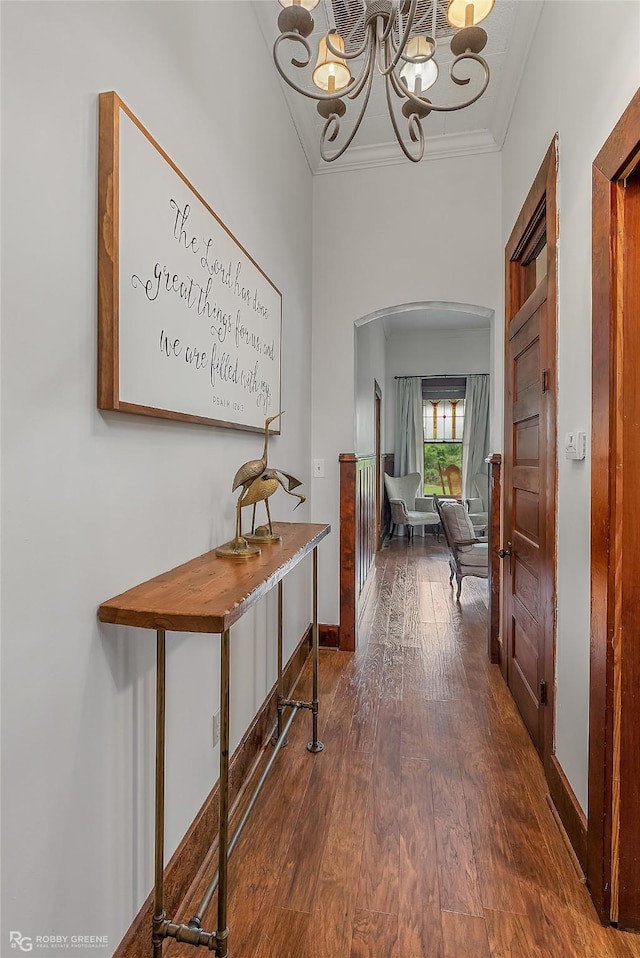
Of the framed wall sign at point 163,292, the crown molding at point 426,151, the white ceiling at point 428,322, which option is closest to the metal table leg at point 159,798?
the framed wall sign at point 163,292

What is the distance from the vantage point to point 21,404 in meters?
0.82

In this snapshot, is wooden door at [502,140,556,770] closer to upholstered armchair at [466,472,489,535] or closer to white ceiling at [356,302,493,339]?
white ceiling at [356,302,493,339]

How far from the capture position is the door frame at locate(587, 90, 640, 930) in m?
1.32

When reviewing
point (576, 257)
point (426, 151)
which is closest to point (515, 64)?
point (426, 151)

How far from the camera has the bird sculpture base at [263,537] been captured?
177cm

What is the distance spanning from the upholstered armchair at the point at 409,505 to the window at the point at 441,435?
0.36m

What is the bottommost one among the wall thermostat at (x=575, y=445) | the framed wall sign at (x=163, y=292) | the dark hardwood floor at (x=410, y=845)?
the dark hardwood floor at (x=410, y=845)

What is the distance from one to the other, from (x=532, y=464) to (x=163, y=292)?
1783 mm

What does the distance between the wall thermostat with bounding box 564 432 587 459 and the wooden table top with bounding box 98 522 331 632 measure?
3.22ft

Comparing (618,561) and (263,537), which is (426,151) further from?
(618,561)

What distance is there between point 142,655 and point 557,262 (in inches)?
75.9

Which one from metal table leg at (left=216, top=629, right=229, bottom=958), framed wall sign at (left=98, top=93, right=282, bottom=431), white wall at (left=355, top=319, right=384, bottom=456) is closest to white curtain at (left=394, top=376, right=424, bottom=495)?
white wall at (left=355, top=319, right=384, bottom=456)

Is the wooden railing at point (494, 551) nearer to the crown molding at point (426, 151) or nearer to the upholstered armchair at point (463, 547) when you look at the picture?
the upholstered armchair at point (463, 547)

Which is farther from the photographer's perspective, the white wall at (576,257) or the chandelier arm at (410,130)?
the chandelier arm at (410,130)
